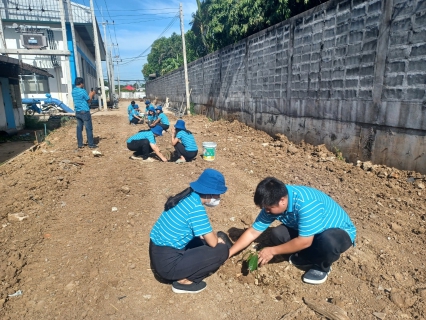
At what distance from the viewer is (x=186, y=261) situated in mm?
2504

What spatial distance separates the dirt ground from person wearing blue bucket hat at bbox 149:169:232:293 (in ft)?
0.59

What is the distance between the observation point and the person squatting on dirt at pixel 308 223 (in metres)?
2.29

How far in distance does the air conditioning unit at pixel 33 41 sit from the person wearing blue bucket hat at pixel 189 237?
18078 mm

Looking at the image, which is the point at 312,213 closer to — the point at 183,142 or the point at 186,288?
the point at 186,288

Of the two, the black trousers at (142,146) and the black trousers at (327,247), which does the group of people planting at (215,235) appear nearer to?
the black trousers at (327,247)

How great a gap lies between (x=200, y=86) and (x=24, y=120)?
8375mm

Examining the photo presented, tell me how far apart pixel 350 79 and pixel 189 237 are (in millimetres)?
4415

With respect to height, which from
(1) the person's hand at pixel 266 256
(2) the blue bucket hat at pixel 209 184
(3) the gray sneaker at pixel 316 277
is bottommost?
(3) the gray sneaker at pixel 316 277

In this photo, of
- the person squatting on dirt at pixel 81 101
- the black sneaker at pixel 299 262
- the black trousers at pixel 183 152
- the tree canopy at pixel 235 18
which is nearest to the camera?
the black sneaker at pixel 299 262

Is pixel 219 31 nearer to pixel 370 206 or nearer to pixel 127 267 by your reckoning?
pixel 370 206

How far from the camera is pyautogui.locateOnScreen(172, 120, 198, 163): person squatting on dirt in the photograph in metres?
6.44

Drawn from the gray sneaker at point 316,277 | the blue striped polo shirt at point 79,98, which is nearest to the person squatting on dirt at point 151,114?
the blue striped polo shirt at point 79,98

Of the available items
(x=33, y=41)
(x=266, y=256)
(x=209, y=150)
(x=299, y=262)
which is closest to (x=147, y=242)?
(x=266, y=256)

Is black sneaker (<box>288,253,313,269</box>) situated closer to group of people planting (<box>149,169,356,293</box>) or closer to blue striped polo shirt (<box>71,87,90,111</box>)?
group of people planting (<box>149,169,356,293</box>)
